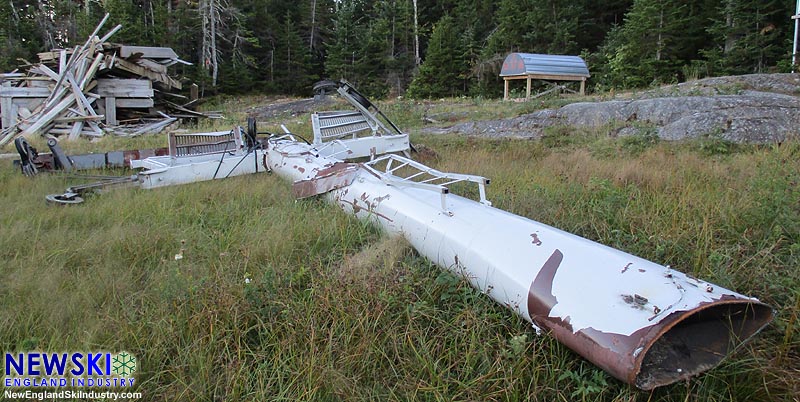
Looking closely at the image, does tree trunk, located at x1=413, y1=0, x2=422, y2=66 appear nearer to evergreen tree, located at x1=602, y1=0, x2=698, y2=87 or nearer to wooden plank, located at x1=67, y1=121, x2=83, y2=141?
evergreen tree, located at x1=602, y1=0, x2=698, y2=87

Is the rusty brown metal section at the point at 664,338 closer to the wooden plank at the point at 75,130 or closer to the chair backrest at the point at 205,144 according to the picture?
the chair backrest at the point at 205,144

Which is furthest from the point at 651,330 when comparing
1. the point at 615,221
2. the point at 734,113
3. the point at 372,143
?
the point at 734,113

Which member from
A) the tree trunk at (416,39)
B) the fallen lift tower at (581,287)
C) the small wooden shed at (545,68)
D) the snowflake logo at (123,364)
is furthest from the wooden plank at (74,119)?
the tree trunk at (416,39)

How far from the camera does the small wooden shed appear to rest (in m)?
15.1

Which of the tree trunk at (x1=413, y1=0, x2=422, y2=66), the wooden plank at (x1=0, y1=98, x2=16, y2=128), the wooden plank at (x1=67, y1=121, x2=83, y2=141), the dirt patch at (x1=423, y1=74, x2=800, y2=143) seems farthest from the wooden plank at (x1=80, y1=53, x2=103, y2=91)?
the tree trunk at (x1=413, y1=0, x2=422, y2=66)

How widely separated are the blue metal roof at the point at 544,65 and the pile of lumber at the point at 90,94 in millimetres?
10329

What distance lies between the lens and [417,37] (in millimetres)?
27750

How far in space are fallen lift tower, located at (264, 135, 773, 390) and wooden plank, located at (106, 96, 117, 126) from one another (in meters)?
11.2

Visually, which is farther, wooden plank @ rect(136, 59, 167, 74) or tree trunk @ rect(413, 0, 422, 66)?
tree trunk @ rect(413, 0, 422, 66)

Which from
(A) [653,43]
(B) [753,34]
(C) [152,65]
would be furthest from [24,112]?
(B) [753,34]

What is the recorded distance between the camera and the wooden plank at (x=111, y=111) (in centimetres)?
1088

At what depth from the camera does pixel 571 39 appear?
21.6m

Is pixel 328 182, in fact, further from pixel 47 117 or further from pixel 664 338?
pixel 47 117

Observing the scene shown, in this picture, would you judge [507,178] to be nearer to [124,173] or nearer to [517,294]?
[517,294]
